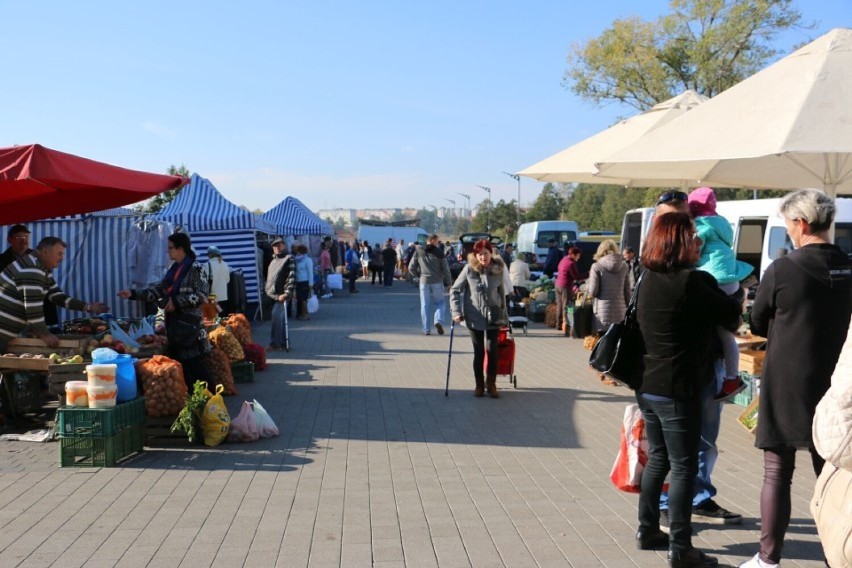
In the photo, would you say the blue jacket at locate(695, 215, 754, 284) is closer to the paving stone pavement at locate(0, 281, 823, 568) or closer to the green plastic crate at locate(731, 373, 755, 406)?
the paving stone pavement at locate(0, 281, 823, 568)

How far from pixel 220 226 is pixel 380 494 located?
43.1 ft

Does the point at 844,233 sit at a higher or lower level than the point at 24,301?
higher

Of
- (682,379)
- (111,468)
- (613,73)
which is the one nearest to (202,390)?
(111,468)

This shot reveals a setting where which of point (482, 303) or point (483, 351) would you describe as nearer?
point (482, 303)

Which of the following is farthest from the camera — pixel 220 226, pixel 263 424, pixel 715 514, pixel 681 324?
pixel 220 226

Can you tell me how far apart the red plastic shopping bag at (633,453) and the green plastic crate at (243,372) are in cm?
674

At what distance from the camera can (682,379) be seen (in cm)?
446

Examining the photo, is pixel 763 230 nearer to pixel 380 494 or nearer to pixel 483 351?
pixel 483 351

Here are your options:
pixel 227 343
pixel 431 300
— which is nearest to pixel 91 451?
pixel 227 343

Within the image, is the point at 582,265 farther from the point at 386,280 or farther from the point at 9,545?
the point at 9,545

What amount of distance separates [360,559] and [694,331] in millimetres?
2161

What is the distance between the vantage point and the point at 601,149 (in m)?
12.8

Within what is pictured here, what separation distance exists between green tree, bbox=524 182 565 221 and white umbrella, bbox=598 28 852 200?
75949 millimetres

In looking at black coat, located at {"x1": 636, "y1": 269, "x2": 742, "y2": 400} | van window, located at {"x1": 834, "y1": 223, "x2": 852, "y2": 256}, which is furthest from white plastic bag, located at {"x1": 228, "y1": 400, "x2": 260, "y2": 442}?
van window, located at {"x1": 834, "y1": 223, "x2": 852, "y2": 256}
